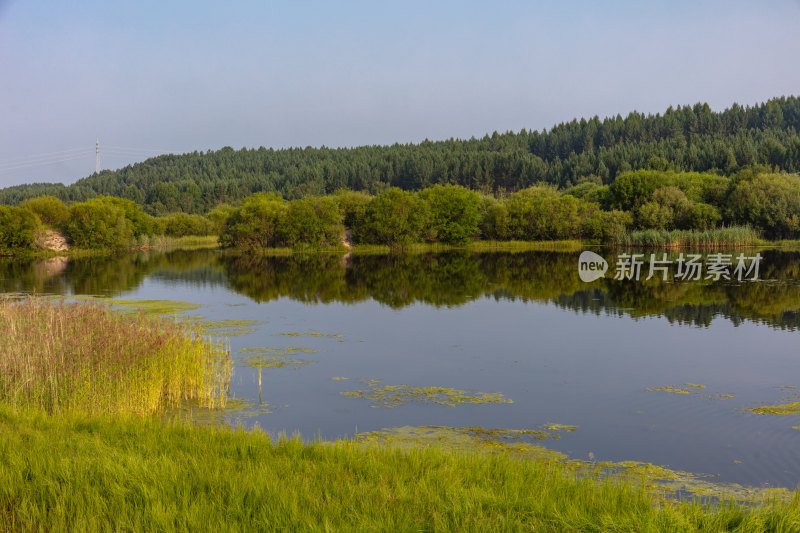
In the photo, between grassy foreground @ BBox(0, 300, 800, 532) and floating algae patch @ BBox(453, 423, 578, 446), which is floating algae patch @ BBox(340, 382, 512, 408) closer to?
floating algae patch @ BBox(453, 423, 578, 446)

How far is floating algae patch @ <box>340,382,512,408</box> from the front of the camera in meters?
12.4

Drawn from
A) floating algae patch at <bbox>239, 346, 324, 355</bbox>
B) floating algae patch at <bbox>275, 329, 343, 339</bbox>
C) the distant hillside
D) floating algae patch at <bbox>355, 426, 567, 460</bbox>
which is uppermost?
the distant hillside

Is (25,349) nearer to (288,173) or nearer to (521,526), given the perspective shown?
(521,526)

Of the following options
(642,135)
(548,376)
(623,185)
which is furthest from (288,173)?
(548,376)

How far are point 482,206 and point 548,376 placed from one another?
6681 centimetres

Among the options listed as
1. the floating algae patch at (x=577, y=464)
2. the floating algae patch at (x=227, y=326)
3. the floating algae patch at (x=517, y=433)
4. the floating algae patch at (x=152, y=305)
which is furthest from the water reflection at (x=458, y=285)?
the floating algae patch at (x=577, y=464)

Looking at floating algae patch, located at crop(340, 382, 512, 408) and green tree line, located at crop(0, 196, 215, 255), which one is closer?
floating algae patch, located at crop(340, 382, 512, 408)

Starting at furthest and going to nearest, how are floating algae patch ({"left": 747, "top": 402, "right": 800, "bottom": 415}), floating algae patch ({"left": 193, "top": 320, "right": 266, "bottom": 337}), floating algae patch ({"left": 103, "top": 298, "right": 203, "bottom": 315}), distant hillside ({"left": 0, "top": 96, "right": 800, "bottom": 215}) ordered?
1. distant hillside ({"left": 0, "top": 96, "right": 800, "bottom": 215})
2. floating algae patch ({"left": 103, "top": 298, "right": 203, "bottom": 315})
3. floating algae patch ({"left": 193, "top": 320, "right": 266, "bottom": 337})
4. floating algae patch ({"left": 747, "top": 402, "right": 800, "bottom": 415})

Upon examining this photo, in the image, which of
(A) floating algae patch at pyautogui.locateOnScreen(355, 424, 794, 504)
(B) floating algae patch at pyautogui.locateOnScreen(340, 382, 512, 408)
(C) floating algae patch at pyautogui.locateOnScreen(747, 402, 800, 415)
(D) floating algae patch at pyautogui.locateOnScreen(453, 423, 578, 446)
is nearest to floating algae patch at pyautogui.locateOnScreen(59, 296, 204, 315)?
(B) floating algae patch at pyautogui.locateOnScreen(340, 382, 512, 408)

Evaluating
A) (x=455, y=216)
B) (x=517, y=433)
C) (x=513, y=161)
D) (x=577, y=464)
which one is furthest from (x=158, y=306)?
(x=513, y=161)

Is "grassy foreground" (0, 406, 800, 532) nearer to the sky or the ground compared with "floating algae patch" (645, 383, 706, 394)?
nearer to the sky

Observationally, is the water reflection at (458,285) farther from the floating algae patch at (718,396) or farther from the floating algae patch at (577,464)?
the floating algae patch at (577,464)

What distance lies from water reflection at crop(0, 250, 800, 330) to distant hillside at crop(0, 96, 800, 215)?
249ft

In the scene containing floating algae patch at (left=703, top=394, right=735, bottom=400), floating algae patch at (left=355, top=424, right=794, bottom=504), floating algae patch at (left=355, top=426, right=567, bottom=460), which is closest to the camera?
floating algae patch at (left=355, top=424, right=794, bottom=504)
